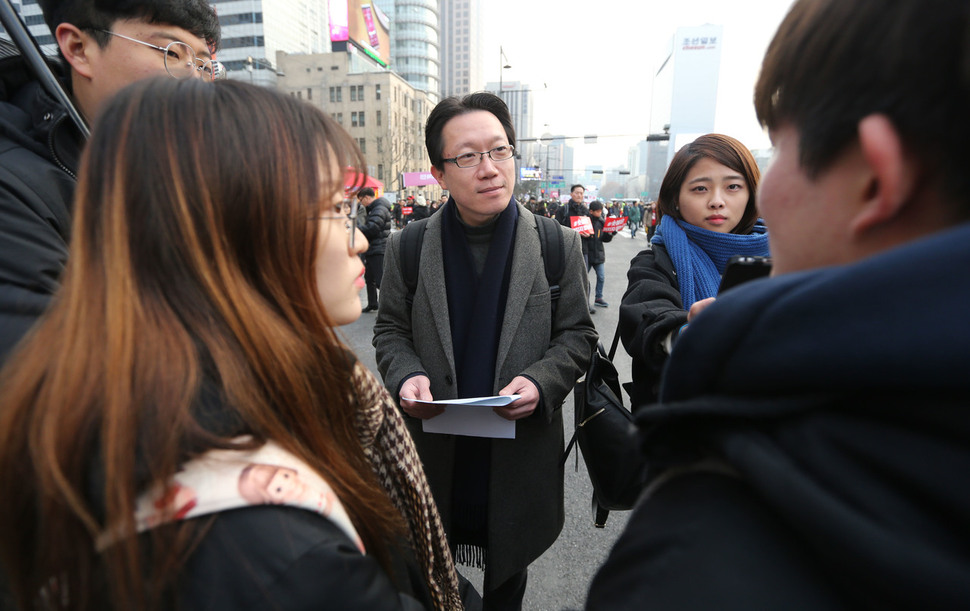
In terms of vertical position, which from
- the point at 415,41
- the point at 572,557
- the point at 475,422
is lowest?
the point at 572,557

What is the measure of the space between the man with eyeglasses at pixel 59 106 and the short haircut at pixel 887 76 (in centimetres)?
109

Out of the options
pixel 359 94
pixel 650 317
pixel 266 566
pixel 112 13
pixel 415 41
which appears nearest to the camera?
pixel 266 566

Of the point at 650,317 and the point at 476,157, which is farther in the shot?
the point at 476,157

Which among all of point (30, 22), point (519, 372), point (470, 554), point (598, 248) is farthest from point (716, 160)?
point (30, 22)

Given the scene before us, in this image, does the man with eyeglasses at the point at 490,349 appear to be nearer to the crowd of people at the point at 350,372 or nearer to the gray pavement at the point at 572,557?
the gray pavement at the point at 572,557

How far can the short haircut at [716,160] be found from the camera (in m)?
2.10

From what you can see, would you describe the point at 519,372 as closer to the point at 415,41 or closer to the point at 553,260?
the point at 553,260

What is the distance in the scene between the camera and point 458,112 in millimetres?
2188

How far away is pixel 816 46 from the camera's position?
58 cm

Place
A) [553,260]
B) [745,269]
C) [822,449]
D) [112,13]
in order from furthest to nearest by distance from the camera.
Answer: [553,260], [112,13], [745,269], [822,449]

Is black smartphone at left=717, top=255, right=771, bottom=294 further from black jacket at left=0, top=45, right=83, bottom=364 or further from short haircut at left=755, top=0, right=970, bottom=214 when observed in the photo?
black jacket at left=0, top=45, right=83, bottom=364

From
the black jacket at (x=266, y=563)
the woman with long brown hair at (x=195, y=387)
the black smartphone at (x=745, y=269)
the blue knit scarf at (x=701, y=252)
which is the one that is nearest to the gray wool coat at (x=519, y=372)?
the blue knit scarf at (x=701, y=252)

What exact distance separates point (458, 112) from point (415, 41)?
295ft

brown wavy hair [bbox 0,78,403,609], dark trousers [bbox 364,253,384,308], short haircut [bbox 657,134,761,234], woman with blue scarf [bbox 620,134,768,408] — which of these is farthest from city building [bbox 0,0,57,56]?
dark trousers [bbox 364,253,384,308]
